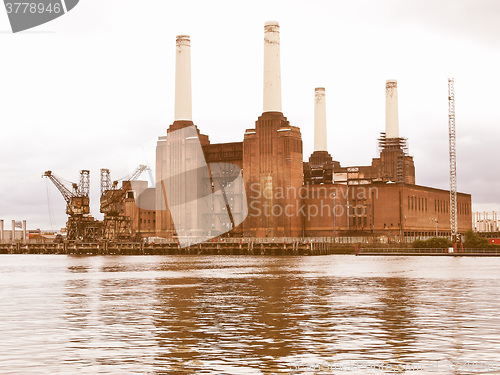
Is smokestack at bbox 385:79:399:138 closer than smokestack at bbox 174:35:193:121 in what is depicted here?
No

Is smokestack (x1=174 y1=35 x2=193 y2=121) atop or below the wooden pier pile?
atop

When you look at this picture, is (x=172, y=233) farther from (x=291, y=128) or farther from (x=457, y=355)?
(x=457, y=355)

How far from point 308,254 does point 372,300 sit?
10123cm

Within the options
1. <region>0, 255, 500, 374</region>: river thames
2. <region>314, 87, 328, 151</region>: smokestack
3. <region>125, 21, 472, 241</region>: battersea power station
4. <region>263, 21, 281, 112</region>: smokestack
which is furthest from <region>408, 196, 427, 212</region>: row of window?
<region>0, 255, 500, 374</region>: river thames

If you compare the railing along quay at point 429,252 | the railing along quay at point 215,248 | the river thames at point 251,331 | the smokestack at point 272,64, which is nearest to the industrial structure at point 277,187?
the smokestack at point 272,64

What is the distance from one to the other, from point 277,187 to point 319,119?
32.4 metres

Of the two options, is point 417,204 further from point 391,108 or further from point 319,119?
point 319,119

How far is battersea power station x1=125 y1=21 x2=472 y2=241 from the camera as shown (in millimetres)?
158125

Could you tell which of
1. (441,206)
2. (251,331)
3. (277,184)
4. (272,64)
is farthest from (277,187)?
(251,331)

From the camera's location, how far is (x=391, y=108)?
177m

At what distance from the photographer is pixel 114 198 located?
183125 mm

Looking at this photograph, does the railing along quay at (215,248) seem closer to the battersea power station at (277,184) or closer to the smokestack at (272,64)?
the battersea power station at (277,184)

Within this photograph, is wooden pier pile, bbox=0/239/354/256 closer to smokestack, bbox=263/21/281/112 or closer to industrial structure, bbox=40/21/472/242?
industrial structure, bbox=40/21/472/242

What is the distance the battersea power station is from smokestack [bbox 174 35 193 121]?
0.25m
